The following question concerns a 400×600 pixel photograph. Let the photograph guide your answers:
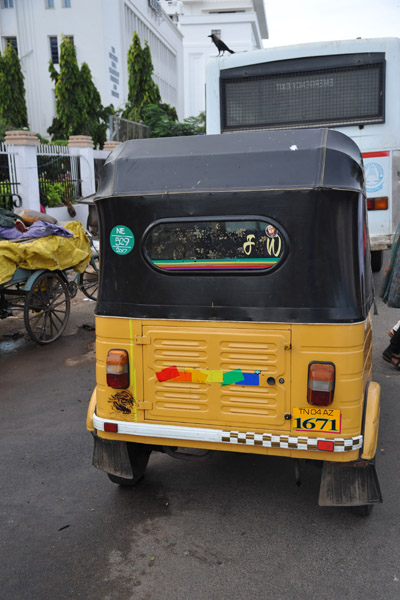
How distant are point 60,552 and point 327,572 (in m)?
1.48

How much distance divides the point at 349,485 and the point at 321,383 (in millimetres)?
642

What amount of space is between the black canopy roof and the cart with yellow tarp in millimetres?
3475

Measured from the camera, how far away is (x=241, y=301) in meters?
3.19

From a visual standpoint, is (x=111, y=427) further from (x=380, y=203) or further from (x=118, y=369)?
(x=380, y=203)

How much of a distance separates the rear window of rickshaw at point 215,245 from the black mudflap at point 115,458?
45.5 inches

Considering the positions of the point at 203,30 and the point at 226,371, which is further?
the point at 203,30

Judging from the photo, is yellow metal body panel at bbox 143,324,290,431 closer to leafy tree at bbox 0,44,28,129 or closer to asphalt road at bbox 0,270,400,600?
asphalt road at bbox 0,270,400,600

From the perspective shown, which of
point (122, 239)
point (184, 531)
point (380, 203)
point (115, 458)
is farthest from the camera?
point (380, 203)

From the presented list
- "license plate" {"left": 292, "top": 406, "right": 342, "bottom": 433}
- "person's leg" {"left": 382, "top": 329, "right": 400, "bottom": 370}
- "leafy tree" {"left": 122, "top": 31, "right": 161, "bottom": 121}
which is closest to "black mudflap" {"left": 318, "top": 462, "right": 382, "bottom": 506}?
"license plate" {"left": 292, "top": 406, "right": 342, "bottom": 433}

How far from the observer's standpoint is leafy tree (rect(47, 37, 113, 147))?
27625mm

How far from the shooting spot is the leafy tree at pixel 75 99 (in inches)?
1088

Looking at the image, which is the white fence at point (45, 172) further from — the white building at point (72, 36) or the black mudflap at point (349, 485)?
the white building at point (72, 36)

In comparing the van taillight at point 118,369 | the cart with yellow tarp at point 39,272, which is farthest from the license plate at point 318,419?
the cart with yellow tarp at point 39,272

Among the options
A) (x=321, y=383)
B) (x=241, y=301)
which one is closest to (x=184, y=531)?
(x=321, y=383)
